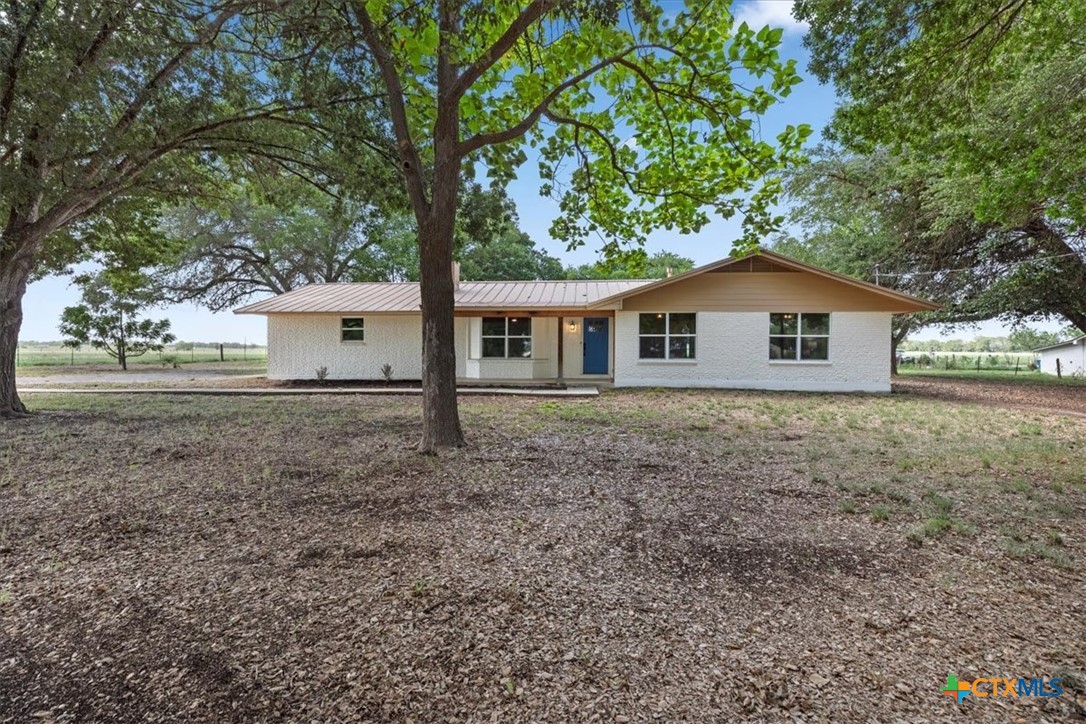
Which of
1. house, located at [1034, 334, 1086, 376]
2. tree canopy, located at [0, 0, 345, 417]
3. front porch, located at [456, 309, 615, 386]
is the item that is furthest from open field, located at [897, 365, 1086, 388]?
tree canopy, located at [0, 0, 345, 417]

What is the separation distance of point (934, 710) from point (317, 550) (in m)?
3.40

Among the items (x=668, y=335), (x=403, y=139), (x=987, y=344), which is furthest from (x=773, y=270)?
(x=987, y=344)

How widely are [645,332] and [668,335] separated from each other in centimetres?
67

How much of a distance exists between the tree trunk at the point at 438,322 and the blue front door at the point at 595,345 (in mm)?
10613

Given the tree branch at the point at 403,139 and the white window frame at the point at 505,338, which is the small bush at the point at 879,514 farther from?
the white window frame at the point at 505,338

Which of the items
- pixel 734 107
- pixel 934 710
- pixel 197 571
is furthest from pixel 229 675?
pixel 734 107

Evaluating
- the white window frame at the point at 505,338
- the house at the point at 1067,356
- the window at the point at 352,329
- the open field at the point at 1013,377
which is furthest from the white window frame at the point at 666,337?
the house at the point at 1067,356

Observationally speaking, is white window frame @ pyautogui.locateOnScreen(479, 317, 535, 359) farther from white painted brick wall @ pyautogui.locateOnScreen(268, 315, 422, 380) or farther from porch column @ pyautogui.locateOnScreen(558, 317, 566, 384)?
white painted brick wall @ pyautogui.locateOnScreen(268, 315, 422, 380)

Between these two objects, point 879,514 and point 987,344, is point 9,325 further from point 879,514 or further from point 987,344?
point 987,344

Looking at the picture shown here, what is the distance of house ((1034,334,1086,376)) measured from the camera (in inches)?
1109

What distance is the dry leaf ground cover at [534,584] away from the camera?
6.56ft

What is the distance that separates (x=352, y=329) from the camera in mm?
16109

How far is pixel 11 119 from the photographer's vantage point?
6.47m

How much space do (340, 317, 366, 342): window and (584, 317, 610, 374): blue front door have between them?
24.1 feet
